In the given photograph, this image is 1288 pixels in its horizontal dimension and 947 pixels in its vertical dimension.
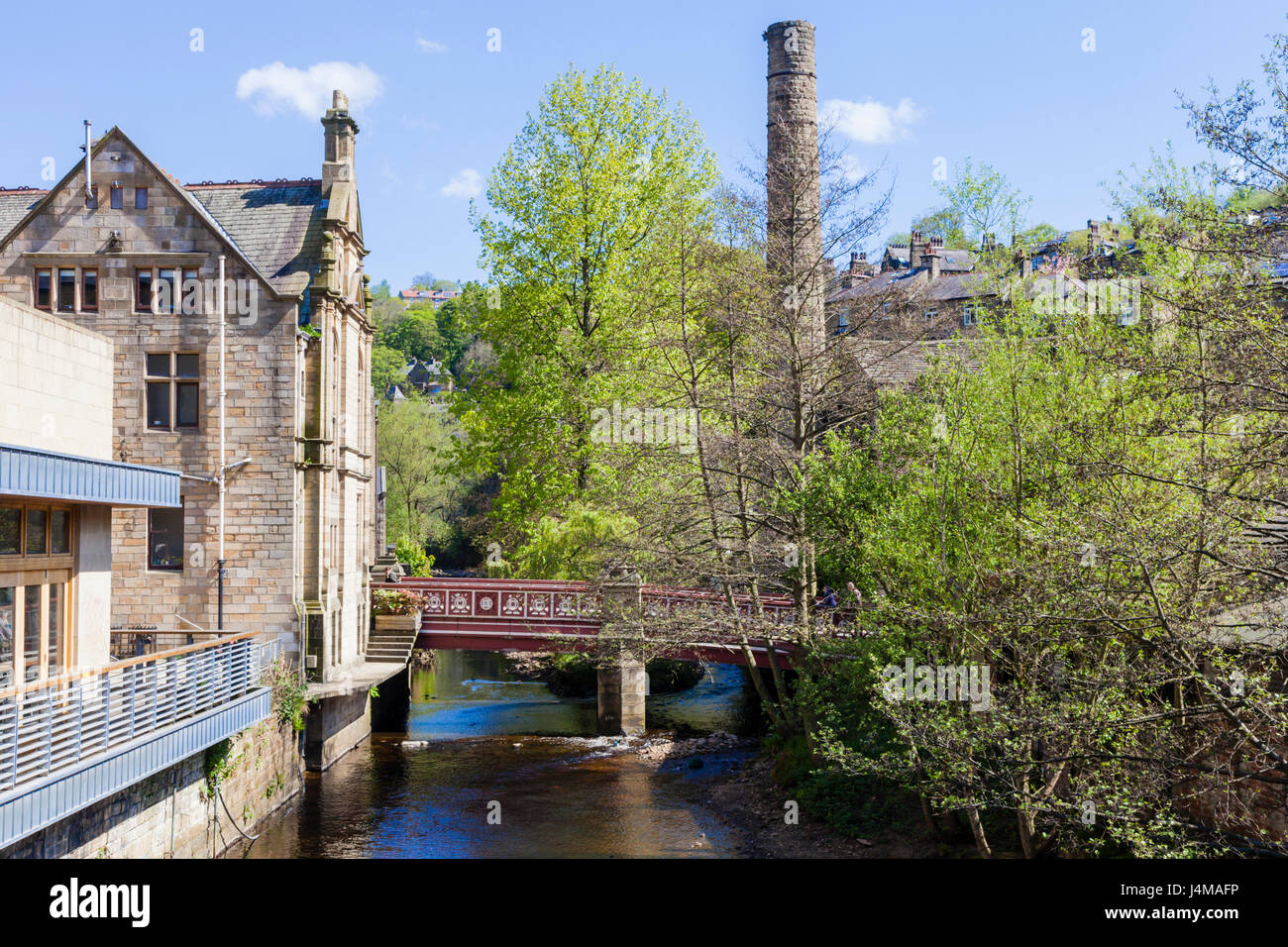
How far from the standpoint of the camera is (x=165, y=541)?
2395 centimetres

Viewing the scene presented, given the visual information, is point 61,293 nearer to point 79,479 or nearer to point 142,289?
point 142,289

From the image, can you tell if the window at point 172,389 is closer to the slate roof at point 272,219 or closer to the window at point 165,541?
the window at point 165,541

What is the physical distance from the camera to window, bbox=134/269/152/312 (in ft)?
78.3

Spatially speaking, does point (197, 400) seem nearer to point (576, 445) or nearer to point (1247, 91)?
point (576, 445)

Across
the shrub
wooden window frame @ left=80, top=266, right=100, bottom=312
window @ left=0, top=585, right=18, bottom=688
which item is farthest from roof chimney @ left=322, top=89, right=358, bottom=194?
window @ left=0, top=585, right=18, bottom=688

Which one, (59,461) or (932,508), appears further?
(932,508)

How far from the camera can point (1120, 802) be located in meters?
11.7

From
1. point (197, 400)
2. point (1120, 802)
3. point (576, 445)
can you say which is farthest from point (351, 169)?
point (1120, 802)

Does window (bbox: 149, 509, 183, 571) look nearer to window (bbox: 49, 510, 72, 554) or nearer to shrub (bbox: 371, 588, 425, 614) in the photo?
shrub (bbox: 371, 588, 425, 614)

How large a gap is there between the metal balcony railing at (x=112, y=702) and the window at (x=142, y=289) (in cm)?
806

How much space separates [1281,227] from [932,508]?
19.1ft

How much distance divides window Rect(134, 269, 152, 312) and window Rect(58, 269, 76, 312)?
3.92ft

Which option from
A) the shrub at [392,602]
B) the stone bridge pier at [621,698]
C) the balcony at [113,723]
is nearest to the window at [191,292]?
the balcony at [113,723]
